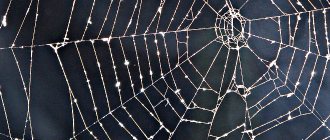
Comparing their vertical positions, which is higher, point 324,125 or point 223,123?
point 223,123

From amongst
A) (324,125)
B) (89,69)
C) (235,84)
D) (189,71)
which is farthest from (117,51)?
(324,125)

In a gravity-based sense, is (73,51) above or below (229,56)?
above

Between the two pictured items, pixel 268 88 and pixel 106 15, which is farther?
pixel 268 88

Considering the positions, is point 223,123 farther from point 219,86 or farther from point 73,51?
point 73,51

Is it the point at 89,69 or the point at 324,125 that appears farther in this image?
the point at 324,125

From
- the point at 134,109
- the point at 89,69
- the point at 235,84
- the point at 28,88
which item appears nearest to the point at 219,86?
the point at 235,84

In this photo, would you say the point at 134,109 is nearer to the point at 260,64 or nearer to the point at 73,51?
the point at 73,51

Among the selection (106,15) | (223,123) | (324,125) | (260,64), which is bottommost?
(324,125)
